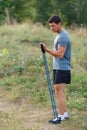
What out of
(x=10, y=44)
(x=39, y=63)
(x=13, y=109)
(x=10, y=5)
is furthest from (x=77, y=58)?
(x=10, y=5)

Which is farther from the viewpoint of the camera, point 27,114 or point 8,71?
point 8,71

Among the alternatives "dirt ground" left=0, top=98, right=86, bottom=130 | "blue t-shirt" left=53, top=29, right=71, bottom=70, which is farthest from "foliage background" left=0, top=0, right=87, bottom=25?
"blue t-shirt" left=53, top=29, right=71, bottom=70

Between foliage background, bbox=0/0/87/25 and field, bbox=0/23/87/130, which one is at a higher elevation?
field, bbox=0/23/87/130

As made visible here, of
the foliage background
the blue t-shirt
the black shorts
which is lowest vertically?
the foliage background

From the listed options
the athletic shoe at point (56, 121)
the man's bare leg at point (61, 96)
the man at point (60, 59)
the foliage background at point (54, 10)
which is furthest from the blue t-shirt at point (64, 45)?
the foliage background at point (54, 10)

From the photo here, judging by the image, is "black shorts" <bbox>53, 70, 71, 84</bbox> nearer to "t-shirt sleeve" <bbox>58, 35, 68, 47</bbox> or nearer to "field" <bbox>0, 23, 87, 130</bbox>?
"t-shirt sleeve" <bbox>58, 35, 68, 47</bbox>

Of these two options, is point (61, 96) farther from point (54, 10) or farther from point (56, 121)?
point (54, 10)

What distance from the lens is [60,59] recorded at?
21.0ft

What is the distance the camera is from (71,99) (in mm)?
7707

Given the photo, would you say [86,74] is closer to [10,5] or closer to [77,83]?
[77,83]

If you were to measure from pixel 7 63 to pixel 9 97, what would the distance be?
2.09 meters

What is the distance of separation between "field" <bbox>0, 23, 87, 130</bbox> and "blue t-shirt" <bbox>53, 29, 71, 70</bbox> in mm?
856

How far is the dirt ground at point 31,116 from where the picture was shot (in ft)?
20.8

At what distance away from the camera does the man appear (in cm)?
631
